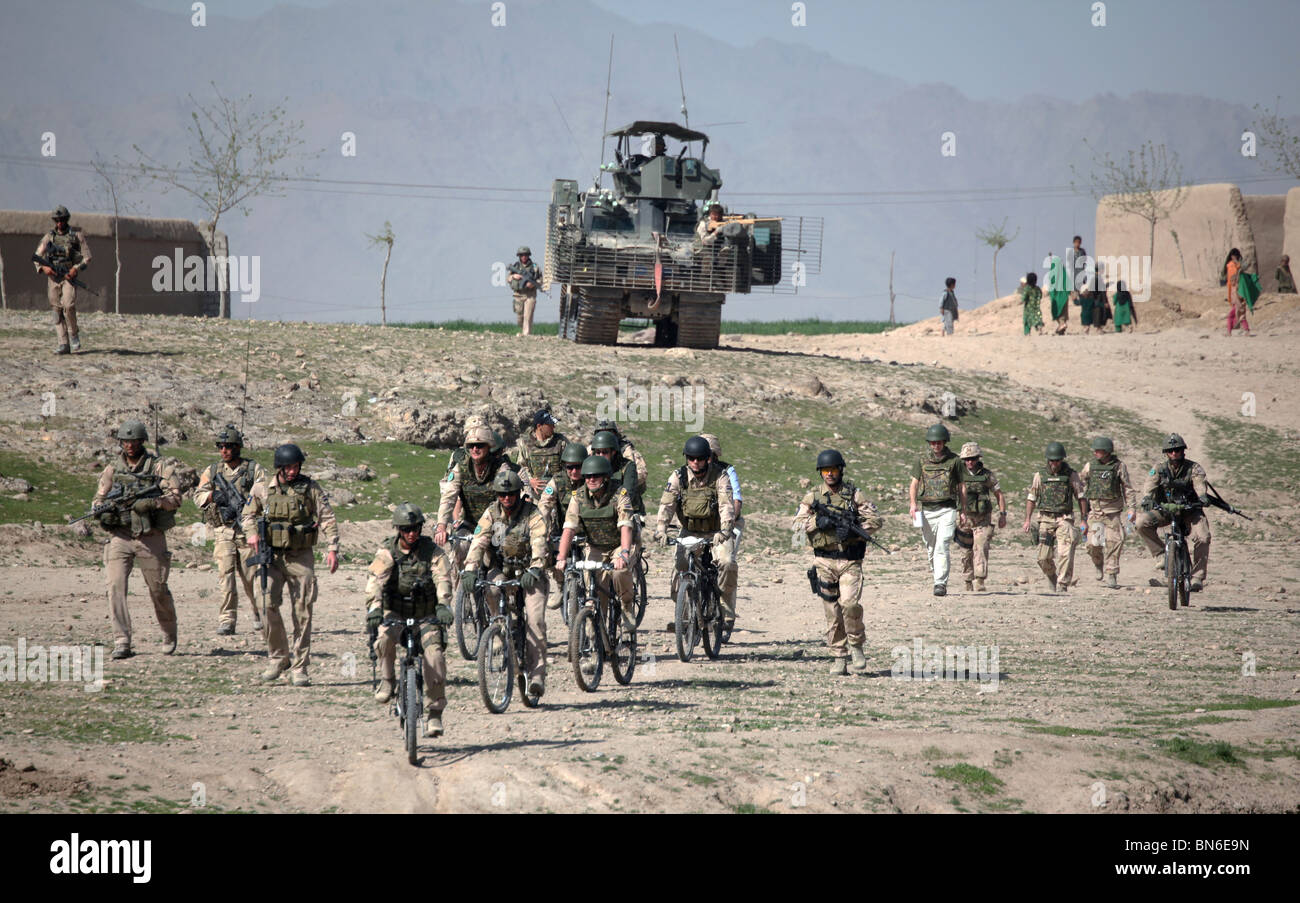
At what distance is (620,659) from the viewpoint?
11.3 meters

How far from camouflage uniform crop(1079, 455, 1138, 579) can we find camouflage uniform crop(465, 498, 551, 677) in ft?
30.0

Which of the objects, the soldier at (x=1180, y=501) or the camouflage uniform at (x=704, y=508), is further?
the soldier at (x=1180, y=501)

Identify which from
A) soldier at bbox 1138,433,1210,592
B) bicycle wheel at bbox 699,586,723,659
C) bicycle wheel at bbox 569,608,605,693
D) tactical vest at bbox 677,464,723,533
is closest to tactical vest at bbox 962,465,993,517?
soldier at bbox 1138,433,1210,592

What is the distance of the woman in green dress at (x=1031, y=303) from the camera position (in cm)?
4153

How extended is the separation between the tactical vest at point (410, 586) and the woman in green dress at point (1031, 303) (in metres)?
35.1

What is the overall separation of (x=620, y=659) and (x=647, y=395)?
50.7 feet

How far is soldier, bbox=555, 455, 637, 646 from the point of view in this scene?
36.0 ft

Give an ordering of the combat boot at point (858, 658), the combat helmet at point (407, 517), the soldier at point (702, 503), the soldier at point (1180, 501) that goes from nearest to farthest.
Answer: the combat helmet at point (407, 517)
the combat boot at point (858, 658)
the soldier at point (702, 503)
the soldier at point (1180, 501)

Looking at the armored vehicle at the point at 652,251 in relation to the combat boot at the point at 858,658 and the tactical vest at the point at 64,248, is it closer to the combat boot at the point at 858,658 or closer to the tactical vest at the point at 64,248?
the tactical vest at the point at 64,248

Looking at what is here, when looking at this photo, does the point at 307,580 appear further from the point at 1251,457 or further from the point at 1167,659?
the point at 1251,457

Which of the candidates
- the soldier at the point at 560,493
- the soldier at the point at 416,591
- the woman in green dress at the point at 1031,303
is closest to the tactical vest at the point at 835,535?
the soldier at the point at 560,493

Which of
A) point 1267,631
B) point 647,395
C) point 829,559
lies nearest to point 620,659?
point 829,559

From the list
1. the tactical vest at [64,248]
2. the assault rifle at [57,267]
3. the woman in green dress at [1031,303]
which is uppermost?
the woman in green dress at [1031,303]
